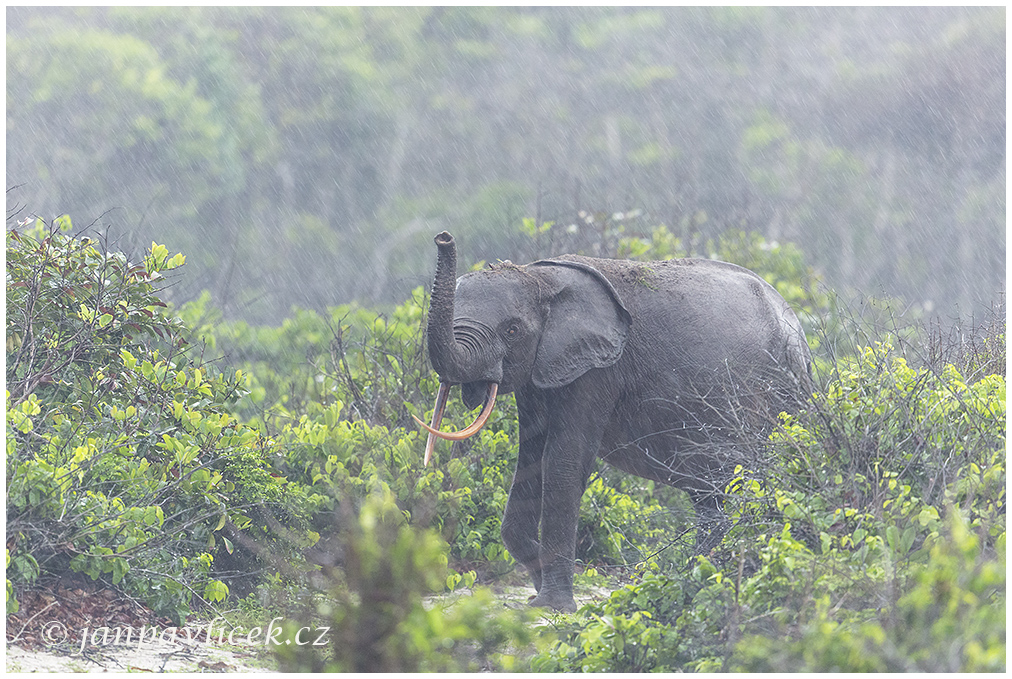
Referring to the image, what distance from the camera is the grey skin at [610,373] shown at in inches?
263

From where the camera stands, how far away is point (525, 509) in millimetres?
7035

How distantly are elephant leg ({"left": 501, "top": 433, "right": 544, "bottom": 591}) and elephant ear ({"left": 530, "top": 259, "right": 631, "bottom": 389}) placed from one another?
0.49 meters

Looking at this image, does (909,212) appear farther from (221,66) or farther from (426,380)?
(426,380)

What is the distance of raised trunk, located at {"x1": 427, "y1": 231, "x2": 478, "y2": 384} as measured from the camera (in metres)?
6.12

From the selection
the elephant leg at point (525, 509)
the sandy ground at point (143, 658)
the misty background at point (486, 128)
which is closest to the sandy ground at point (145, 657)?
the sandy ground at point (143, 658)

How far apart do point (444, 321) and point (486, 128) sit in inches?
1195

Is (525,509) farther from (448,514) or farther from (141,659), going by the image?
(141,659)

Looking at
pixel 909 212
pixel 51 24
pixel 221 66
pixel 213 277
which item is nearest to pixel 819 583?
pixel 213 277

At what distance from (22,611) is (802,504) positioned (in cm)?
335

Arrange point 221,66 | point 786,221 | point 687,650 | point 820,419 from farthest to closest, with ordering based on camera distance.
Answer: point 221,66
point 786,221
point 820,419
point 687,650

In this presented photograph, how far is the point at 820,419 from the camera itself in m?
5.77

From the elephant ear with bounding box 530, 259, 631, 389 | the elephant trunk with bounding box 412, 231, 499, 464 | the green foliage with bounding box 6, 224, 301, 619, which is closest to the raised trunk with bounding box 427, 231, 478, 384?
the elephant trunk with bounding box 412, 231, 499, 464

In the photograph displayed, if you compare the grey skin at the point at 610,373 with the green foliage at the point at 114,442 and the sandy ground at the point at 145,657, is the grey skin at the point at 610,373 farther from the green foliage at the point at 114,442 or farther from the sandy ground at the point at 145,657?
the sandy ground at the point at 145,657

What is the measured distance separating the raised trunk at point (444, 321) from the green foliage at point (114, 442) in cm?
124
